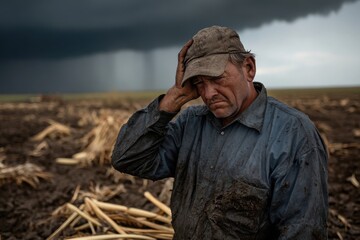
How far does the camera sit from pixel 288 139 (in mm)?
2318

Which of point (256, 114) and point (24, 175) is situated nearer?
point (256, 114)

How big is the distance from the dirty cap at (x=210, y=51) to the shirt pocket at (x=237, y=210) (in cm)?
68

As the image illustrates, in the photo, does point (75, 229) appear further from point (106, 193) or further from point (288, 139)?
point (288, 139)

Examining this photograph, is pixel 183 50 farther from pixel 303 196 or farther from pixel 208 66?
pixel 303 196

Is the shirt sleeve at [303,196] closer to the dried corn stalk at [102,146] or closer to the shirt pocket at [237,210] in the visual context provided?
the shirt pocket at [237,210]

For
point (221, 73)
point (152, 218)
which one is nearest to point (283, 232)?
point (221, 73)

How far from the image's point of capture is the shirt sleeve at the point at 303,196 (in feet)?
7.34

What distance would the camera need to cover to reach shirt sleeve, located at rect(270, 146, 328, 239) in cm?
224

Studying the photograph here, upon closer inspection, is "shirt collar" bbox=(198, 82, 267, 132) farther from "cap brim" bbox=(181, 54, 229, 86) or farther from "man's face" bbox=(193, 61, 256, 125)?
"cap brim" bbox=(181, 54, 229, 86)

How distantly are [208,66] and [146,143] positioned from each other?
0.66 m

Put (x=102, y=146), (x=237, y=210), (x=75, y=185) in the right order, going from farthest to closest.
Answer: (x=102, y=146)
(x=75, y=185)
(x=237, y=210)

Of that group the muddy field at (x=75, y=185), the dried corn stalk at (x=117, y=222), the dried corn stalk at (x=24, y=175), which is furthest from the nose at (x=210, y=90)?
the dried corn stalk at (x=24, y=175)

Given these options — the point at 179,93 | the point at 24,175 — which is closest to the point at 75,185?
the point at 24,175

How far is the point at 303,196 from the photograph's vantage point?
2244 millimetres
